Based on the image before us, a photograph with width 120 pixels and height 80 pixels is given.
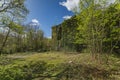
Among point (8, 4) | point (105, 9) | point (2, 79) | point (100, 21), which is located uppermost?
point (8, 4)

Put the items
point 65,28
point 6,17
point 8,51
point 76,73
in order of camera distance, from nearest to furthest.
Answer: point 76,73, point 6,17, point 65,28, point 8,51

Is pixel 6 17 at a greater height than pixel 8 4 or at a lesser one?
lesser

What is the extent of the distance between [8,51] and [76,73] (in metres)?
30.1

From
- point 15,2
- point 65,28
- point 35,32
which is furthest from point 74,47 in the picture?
point 35,32

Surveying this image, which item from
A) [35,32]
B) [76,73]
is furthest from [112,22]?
[35,32]

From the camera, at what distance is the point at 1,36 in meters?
35.3

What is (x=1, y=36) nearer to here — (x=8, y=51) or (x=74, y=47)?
(x=8, y=51)

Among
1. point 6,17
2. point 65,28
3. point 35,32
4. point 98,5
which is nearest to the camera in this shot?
point 98,5

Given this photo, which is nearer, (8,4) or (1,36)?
(8,4)

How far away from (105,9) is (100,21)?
1095 millimetres

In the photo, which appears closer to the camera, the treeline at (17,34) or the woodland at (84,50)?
the woodland at (84,50)

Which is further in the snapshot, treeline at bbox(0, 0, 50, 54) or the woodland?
treeline at bbox(0, 0, 50, 54)

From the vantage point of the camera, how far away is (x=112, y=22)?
16578 millimetres

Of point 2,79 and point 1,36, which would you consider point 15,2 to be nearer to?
point 2,79
